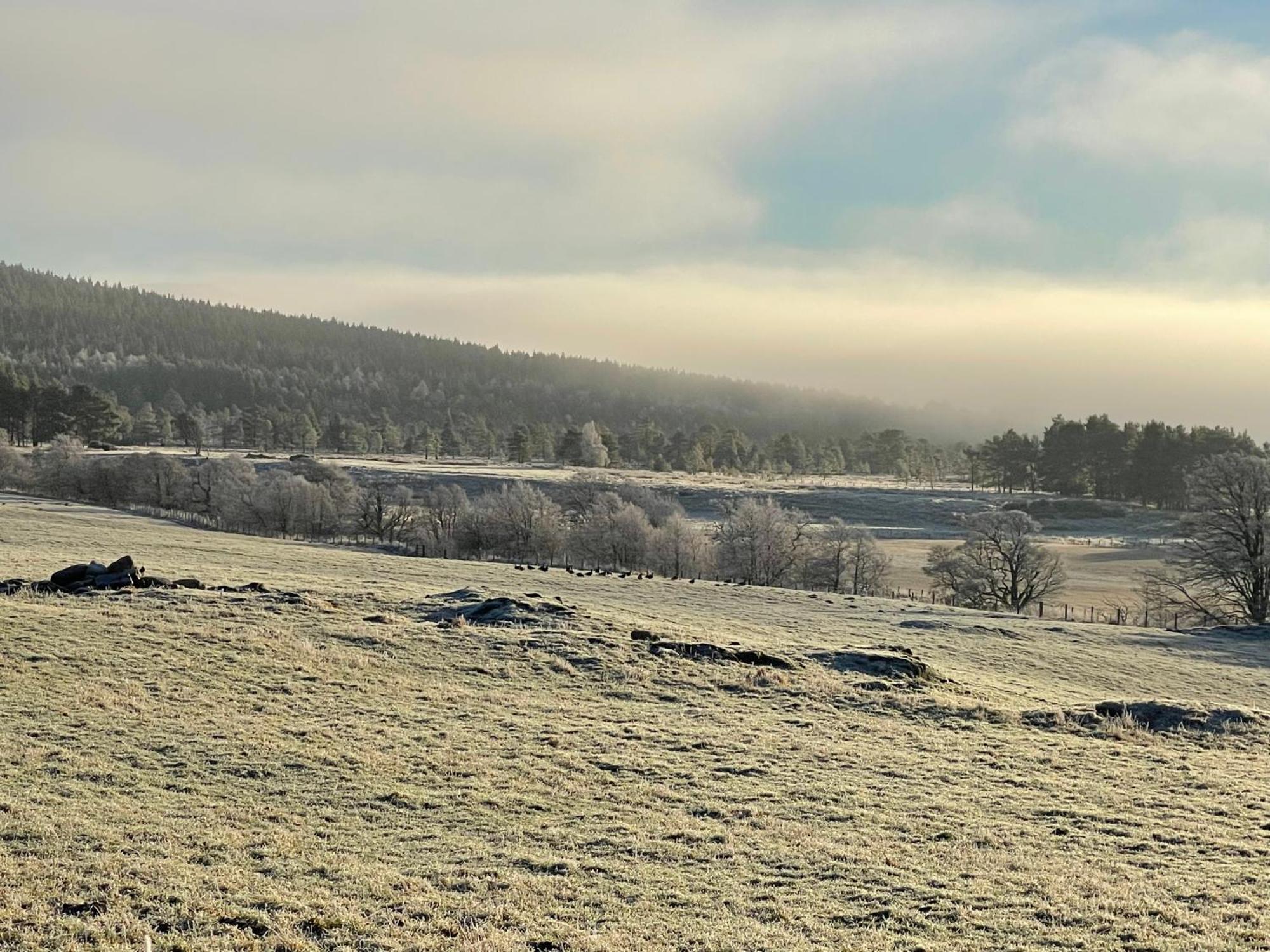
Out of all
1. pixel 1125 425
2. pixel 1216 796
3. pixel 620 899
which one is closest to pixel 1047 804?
pixel 1216 796

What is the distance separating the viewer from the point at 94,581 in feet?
109

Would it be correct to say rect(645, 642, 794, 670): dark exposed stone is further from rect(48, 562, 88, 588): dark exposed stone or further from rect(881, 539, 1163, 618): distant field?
rect(881, 539, 1163, 618): distant field

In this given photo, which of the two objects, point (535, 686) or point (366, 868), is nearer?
point (366, 868)

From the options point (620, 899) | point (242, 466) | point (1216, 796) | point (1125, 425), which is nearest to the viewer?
point (620, 899)

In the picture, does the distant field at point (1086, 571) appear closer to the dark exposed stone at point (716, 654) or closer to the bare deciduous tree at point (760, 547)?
the bare deciduous tree at point (760, 547)

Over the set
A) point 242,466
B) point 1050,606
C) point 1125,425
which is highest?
point 1125,425

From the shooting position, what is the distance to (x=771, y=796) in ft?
55.3

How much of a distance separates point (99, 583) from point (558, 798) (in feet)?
83.4

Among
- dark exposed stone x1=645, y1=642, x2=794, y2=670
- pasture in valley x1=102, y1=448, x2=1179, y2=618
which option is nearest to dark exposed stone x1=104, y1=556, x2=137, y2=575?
dark exposed stone x1=645, y1=642, x2=794, y2=670

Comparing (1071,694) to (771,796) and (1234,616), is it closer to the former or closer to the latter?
(771,796)

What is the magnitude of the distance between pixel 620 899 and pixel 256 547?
185 feet

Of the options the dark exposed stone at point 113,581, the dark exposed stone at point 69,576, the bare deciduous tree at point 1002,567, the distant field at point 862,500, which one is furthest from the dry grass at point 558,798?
the distant field at point 862,500

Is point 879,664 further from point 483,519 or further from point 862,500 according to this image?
point 862,500

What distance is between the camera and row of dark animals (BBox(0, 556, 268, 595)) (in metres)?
32.2
